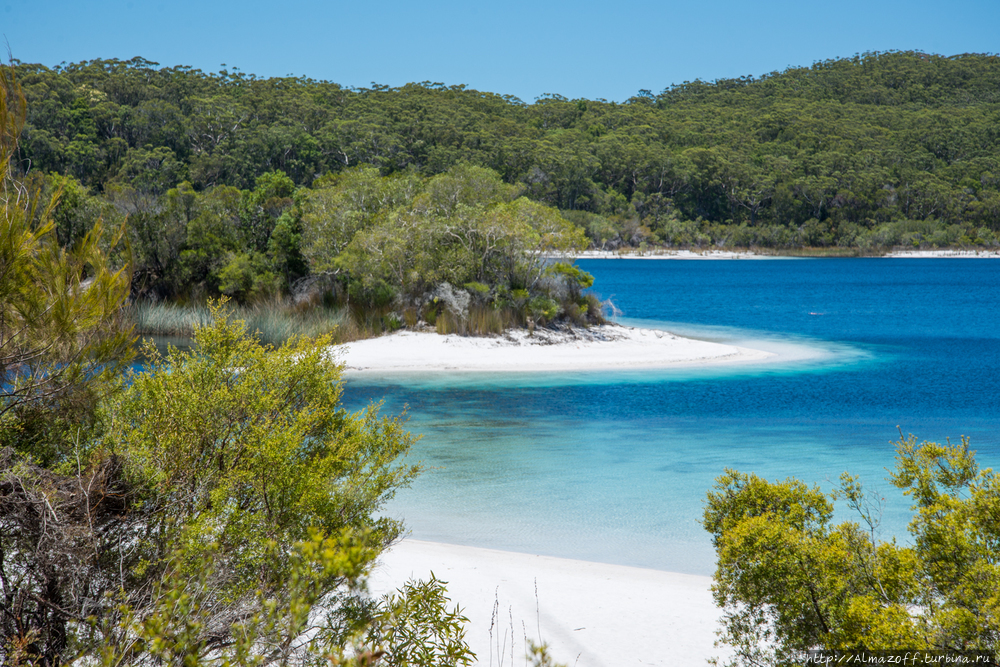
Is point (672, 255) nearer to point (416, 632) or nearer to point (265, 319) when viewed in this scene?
point (265, 319)

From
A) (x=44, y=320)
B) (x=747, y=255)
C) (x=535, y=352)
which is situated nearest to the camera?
(x=44, y=320)

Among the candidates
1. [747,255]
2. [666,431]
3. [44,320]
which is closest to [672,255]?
[747,255]

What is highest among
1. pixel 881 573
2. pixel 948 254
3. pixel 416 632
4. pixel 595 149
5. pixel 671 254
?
pixel 595 149

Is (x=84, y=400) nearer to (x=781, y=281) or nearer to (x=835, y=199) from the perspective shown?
(x=781, y=281)

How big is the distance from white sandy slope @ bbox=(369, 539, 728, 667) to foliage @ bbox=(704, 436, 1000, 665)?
1.30m

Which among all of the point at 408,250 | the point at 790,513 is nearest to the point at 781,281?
the point at 408,250

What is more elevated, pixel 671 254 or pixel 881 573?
pixel 671 254

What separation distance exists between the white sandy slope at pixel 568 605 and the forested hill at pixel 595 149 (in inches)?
2492

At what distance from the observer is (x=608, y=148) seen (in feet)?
363

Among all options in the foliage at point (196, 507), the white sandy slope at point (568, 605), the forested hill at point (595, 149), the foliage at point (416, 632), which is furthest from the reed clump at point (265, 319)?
the forested hill at point (595, 149)

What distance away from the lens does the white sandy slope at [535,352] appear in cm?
1950

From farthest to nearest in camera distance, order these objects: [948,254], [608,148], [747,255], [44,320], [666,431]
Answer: [608,148]
[747,255]
[948,254]
[666,431]
[44,320]

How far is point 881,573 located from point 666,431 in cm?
1002

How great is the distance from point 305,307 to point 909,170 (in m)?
106
